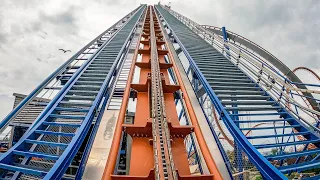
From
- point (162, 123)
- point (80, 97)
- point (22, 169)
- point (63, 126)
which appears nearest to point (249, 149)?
point (162, 123)

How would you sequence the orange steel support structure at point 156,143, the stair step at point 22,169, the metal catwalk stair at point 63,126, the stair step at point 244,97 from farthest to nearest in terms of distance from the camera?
the stair step at point 244,97
the metal catwalk stair at point 63,126
the stair step at point 22,169
the orange steel support structure at point 156,143

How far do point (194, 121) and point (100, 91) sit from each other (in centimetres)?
211

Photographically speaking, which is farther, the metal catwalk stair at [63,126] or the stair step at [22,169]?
the metal catwalk stair at [63,126]

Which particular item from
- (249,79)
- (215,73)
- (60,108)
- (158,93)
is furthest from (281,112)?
(60,108)

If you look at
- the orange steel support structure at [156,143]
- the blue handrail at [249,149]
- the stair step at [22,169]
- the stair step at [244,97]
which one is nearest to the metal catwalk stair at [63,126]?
the stair step at [22,169]

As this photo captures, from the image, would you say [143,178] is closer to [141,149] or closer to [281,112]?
[141,149]

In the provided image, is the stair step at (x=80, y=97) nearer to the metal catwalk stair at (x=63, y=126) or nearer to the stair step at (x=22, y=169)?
the metal catwalk stair at (x=63, y=126)

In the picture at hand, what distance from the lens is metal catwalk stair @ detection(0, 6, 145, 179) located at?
2.75 meters

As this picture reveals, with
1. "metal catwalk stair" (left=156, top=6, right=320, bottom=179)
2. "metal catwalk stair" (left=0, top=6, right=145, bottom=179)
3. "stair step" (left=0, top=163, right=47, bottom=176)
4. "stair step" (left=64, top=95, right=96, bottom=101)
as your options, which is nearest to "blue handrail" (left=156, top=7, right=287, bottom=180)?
"metal catwalk stair" (left=156, top=6, right=320, bottom=179)

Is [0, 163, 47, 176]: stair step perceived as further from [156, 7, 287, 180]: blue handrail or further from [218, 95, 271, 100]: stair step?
[218, 95, 271, 100]: stair step

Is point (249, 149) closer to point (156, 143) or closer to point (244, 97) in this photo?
point (156, 143)

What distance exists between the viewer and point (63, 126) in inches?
170

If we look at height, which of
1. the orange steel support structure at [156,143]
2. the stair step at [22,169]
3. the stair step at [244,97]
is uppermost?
the stair step at [244,97]

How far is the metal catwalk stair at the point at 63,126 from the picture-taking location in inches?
108
